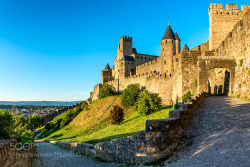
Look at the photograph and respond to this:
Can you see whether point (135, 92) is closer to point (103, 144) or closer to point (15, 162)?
point (103, 144)

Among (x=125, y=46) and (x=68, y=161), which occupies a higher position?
(x=125, y=46)

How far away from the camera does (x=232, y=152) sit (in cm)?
562

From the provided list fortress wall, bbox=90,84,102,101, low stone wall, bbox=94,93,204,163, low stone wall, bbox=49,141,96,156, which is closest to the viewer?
low stone wall, bbox=94,93,204,163

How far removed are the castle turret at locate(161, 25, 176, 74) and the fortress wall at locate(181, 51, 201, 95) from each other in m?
24.2

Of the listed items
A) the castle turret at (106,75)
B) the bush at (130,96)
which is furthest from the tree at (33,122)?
the bush at (130,96)

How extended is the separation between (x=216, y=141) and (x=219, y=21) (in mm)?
19569

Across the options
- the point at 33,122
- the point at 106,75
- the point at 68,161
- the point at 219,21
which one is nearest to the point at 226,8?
the point at 219,21

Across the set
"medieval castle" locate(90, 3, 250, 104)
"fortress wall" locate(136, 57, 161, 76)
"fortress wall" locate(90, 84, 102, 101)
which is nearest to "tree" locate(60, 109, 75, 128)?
"fortress wall" locate(90, 84, 102, 101)

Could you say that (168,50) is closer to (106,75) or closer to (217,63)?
(217,63)

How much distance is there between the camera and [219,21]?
22.3m

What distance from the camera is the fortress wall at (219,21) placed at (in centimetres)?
2225

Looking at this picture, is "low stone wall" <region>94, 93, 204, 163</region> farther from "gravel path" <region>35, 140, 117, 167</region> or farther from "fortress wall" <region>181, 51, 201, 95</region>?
"fortress wall" <region>181, 51, 201, 95</region>

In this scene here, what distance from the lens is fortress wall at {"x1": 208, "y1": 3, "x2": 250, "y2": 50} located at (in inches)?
876

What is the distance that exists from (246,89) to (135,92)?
2880cm
